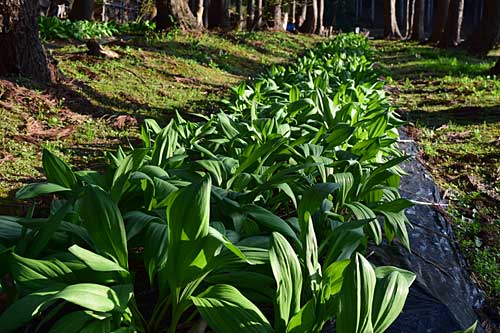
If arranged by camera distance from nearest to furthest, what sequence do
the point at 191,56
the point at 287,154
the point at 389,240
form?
the point at 389,240, the point at 287,154, the point at 191,56

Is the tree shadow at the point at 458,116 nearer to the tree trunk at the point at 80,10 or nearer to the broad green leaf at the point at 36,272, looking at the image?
the broad green leaf at the point at 36,272

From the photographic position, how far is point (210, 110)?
6484 millimetres

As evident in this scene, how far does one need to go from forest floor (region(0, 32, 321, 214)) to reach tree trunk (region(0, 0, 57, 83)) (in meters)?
0.20

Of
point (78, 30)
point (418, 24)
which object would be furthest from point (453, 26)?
point (78, 30)

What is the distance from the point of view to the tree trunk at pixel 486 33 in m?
14.8

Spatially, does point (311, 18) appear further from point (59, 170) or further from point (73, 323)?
point (73, 323)

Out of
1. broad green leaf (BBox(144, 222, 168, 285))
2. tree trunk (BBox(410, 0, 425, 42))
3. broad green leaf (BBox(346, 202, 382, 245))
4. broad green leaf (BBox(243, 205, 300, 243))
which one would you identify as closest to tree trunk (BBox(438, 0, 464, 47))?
tree trunk (BBox(410, 0, 425, 42))

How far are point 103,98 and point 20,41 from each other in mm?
1039

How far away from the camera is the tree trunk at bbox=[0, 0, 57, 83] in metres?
5.55

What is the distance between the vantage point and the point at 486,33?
15.6 meters

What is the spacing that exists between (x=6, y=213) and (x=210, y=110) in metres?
3.67

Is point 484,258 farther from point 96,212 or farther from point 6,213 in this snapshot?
point 6,213

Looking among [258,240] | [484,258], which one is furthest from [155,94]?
[258,240]

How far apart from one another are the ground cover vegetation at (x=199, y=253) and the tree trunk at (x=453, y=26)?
17.0 meters
